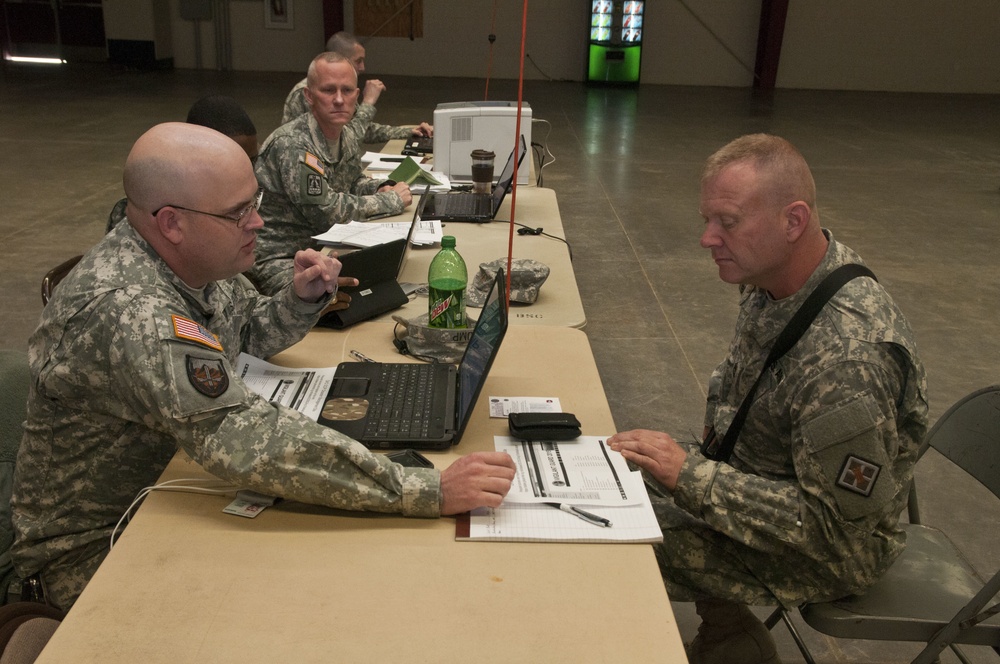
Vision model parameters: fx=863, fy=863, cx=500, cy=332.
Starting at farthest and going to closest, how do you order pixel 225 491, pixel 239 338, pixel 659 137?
pixel 659 137
pixel 239 338
pixel 225 491

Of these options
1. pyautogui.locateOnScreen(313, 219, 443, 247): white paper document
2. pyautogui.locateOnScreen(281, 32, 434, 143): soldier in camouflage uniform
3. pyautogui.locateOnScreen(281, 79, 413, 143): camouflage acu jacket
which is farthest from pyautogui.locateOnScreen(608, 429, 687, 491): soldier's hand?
pyautogui.locateOnScreen(281, 79, 413, 143): camouflage acu jacket

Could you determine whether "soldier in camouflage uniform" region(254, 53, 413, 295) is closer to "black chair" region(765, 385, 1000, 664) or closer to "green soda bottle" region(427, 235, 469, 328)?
"green soda bottle" region(427, 235, 469, 328)

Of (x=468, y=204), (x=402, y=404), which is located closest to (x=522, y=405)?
(x=402, y=404)

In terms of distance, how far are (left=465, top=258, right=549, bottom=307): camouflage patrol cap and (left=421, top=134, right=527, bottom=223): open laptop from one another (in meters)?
0.85

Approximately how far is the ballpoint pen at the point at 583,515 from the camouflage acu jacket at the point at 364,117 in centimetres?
374

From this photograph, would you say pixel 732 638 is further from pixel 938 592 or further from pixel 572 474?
pixel 572 474

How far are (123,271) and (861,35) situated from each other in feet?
45.6

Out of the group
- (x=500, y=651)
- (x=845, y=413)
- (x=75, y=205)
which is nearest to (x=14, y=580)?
Result: (x=500, y=651)

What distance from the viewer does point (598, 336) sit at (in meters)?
4.58

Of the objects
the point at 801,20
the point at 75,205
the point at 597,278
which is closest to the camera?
the point at 597,278

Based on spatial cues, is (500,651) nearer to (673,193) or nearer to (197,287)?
(197,287)

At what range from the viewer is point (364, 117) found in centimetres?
529

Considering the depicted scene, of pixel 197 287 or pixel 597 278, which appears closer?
pixel 197 287

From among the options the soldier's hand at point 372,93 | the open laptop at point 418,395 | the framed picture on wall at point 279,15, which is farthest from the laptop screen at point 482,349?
the framed picture on wall at point 279,15
